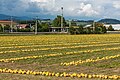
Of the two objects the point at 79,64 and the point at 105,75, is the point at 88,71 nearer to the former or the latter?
the point at 105,75

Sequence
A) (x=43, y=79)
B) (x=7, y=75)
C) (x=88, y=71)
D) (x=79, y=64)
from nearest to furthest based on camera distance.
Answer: (x=43, y=79)
(x=7, y=75)
(x=88, y=71)
(x=79, y=64)

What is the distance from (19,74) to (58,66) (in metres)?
2.67

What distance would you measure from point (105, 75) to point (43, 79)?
7.49 feet

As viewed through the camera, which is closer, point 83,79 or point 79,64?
point 83,79

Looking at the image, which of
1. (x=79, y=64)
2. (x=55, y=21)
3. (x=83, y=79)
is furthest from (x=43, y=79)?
(x=55, y=21)

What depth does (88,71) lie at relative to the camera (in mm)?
12445

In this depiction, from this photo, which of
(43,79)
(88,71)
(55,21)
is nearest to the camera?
(43,79)

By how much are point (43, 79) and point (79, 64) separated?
4497 millimetres

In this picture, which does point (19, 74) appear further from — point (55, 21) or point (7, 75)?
point (55, 21)

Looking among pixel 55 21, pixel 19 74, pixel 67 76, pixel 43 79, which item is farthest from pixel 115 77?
pixel 55 21

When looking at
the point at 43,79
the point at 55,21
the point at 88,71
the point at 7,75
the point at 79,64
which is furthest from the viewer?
the point at 55,21

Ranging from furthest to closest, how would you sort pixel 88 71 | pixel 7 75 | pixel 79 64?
pixel 79 64 < pixel 88 71 < pixel 7 75

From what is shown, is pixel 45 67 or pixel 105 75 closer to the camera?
pixel 105 75

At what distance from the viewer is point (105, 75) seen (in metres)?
11.3
